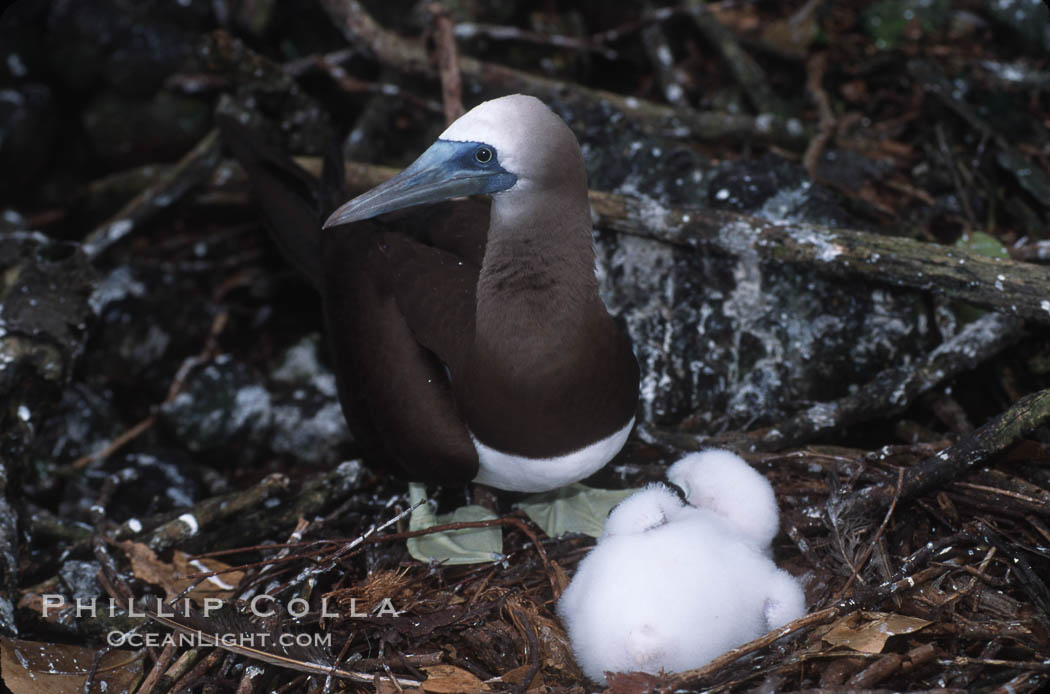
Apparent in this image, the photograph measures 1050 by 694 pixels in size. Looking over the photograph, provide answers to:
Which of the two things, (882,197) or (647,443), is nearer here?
(647,443)

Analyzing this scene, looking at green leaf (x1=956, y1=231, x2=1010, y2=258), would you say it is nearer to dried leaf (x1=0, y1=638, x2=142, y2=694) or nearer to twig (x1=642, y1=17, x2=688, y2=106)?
twig (x1=642, y1=17, x2=688, y2=106)

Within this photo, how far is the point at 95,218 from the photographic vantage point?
15.3 ft

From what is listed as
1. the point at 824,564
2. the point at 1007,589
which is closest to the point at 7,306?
the point at 824,564

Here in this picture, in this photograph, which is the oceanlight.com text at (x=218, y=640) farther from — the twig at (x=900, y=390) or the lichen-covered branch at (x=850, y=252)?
the lichen-covered branch at (x=850, y=252)

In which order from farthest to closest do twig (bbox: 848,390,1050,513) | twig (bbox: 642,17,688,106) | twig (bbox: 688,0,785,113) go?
twig (bbox: 642,17,688,106), twig (bbox: 688,0,785,113), twig (bbox: 848,390,1050,513)

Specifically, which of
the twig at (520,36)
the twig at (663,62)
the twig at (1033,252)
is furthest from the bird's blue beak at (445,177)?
the twig at (663,62)

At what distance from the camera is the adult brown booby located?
2.35 metres

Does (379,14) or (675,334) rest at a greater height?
(379,14)

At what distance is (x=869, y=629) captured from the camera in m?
2.18

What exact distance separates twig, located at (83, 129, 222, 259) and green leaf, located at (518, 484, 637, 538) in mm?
2246

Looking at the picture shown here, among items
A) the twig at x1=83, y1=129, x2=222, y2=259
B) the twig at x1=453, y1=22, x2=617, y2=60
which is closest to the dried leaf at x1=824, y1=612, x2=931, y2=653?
the twig at x1=453, y1=22, x2=617, y2=60

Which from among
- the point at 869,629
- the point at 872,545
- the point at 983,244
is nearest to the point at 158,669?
the point at 869,629

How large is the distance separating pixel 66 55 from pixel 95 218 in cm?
81

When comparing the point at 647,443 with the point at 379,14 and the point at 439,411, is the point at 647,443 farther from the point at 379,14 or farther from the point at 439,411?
the point at 379,14
